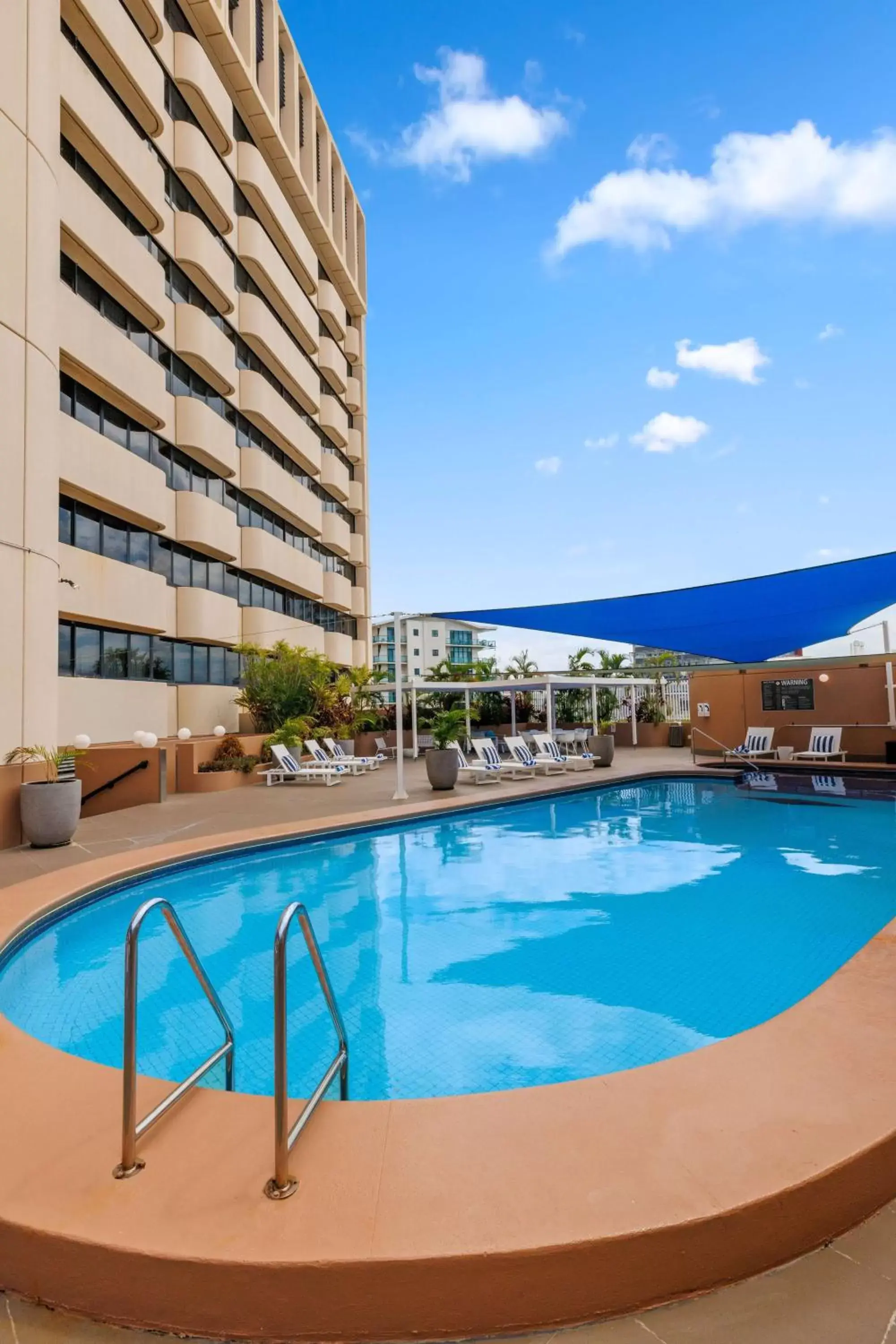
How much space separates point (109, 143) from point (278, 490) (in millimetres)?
10756

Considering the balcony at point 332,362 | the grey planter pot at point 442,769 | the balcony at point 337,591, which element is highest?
the balcony at point 332,362

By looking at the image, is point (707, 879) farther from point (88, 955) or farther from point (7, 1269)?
point (7, 1269)

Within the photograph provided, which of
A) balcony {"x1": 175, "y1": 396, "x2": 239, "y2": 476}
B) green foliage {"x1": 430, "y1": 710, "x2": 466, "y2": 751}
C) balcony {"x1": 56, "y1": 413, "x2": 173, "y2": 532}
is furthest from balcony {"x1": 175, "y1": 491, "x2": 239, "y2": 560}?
green foliage {"x1": 430, "y1": 710, "x2": 466, "y2": 751}

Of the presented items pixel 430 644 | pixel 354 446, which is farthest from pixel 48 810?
pixel 430 644

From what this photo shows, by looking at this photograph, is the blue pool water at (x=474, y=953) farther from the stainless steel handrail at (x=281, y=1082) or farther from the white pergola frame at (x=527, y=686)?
the white pergola frame at (x=527, y=686)

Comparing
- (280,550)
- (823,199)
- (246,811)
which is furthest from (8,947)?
(280,550)

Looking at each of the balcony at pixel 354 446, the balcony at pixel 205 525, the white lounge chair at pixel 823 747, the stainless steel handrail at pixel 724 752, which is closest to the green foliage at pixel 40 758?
the balcony at pixel 205 525

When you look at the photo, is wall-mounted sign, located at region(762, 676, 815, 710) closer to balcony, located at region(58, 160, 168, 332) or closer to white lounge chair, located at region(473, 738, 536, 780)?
white lounge chair, located at region(473, 738, 536, 780)

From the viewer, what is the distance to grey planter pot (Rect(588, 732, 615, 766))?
18.9 m

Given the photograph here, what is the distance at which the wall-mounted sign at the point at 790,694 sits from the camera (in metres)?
19.5

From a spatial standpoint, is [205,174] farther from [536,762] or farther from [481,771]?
[536,762]

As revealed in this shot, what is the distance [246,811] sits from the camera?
12.6 metres

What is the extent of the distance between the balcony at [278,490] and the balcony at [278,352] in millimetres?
3347

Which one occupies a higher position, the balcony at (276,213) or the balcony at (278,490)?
the balcony at (276,213)
